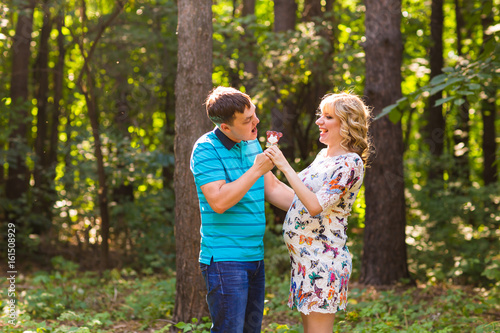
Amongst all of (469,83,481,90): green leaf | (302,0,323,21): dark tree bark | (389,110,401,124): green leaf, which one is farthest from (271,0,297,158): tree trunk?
(469,83,481,90): green leaf

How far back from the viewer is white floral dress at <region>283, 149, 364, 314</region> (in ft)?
10.2

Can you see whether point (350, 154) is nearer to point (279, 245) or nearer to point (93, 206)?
point (279, 245)

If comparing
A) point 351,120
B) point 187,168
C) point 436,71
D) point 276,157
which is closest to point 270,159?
point 276,157

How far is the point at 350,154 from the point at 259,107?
21.6 feet

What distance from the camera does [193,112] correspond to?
5148 mm

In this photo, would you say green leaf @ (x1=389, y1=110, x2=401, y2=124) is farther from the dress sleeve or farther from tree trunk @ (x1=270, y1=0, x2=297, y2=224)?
tree trunk @ (x1=270, y1=0, x2=297, y2=224)

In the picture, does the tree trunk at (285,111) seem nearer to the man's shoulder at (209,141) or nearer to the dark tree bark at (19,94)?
the dark tree bark at (19,94)

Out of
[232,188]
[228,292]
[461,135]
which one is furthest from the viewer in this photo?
[461,135]

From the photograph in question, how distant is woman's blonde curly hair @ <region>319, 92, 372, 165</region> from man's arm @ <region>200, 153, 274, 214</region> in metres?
0.71

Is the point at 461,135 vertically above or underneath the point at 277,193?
above

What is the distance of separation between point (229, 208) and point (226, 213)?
0.04m

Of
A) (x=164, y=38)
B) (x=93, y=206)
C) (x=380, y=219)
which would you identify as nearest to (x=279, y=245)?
(x=380, y=219)

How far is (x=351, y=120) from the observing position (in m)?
3.25

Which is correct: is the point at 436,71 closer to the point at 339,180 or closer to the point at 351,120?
the point at 351,120
